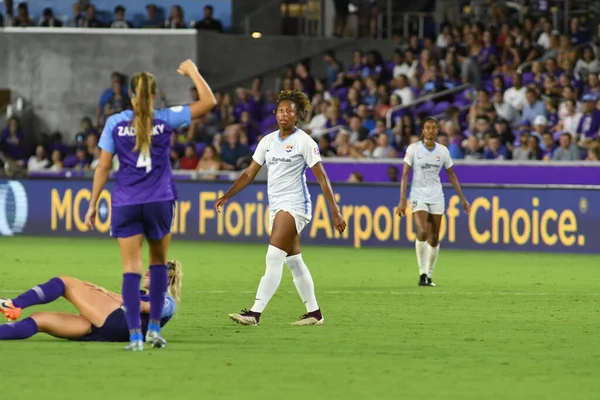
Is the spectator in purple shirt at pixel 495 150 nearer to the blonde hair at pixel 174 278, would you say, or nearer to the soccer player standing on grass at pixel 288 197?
the soccer player standing on grass at pixel 288 197

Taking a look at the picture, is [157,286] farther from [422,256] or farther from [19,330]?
[422,256]

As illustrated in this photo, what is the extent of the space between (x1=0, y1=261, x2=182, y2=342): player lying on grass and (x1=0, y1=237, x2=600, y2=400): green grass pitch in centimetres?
14

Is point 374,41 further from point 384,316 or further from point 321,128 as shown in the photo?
point 384,316

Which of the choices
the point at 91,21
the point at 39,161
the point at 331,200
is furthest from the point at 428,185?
the point at 91,21

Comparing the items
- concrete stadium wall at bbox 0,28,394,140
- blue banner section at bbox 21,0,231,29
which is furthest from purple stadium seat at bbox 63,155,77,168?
blue banner section at bbox 21,0,231,29

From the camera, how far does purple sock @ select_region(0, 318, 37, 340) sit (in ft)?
34.4

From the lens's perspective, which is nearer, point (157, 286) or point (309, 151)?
point (157, 286)

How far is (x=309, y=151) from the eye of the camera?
482 inches

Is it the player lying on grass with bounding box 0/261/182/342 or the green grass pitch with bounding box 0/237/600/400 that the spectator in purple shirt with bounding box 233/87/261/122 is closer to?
the green grass pitch with bounding box 0/237/600/400

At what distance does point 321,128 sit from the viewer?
1150 inches

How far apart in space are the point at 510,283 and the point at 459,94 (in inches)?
475

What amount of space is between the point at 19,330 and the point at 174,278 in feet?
4.18

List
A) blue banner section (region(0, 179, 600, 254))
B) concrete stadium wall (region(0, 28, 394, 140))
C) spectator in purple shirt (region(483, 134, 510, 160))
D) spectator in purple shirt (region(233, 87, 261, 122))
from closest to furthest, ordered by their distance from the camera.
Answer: blue banner section (region(0, 179, 600, 254)), spectator in purple shirt (region(483, 134, 510, 160)), spectator in purple shirt (region(233, 87, 261, 122)), concrete stadium wall (region(0, 28, 394, 140))

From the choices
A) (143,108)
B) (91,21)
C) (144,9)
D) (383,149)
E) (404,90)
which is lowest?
(383,149)
